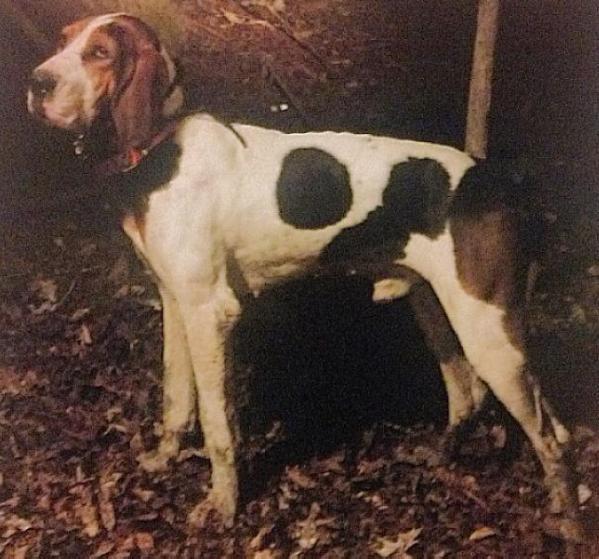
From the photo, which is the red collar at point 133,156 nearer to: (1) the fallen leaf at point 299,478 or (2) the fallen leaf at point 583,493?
(1) the fallen leaf at point 299,478

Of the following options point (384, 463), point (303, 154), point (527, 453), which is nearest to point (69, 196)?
point (303, 154)

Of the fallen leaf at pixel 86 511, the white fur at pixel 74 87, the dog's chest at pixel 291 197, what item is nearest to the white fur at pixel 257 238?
the dog's chest at pixel 291 197

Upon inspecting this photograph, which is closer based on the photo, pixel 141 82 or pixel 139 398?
pixel 141 82

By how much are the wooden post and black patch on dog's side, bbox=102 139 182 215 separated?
0.34m

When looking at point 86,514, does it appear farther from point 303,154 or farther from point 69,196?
point 303,154

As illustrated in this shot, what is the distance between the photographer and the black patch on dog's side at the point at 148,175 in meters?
1.19

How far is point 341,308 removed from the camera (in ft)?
4.30

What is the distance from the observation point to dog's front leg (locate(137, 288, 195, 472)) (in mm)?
1282

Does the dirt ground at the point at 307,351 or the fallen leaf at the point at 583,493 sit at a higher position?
the dirt ground at the point at 307,351

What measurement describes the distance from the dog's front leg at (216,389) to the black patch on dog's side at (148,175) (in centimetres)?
13

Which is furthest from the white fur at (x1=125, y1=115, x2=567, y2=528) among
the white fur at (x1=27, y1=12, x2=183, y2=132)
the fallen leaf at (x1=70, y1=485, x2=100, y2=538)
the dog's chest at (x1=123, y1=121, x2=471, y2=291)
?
the fallen leaf at (x1=70, y1=485, x2=100, y2=538)

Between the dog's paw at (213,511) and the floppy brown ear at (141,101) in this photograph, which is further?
the dog's paw at (213,511)

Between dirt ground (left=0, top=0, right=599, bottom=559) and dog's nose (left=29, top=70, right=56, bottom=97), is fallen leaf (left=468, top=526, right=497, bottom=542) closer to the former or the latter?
dirt ground (left=0, top=0, right=599, bottom=559)

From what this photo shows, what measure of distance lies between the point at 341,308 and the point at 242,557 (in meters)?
0.32
